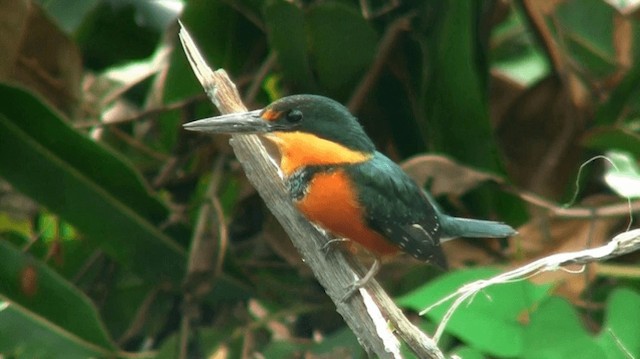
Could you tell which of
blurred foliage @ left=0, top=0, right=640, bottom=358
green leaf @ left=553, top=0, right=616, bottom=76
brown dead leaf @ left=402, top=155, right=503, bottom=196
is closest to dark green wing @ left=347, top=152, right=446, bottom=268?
blurred foliage @ left=0, top=0, right=640, bottom=358

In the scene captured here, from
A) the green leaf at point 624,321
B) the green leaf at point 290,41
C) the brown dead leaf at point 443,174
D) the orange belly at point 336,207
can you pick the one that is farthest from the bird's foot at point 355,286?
the green leaf at point 290,41

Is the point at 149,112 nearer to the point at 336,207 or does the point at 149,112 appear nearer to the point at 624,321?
the point at 336,207

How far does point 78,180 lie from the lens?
2.93 metres

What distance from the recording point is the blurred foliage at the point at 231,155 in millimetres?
2875

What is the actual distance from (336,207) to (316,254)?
8.0 inches

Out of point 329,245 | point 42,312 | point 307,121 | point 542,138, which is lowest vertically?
point 42,312

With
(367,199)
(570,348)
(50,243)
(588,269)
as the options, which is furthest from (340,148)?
(50,243)

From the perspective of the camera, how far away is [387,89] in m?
3.16

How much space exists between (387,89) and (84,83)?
0.97 metres

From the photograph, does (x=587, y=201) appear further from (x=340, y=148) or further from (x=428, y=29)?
(x=340, y=148)

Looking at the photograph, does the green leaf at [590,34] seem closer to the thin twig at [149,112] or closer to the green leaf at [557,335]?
the green leaf at [557,335]

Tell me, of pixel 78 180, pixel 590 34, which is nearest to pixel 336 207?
pixel 78 180

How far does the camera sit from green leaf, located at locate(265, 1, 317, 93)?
2869 mm

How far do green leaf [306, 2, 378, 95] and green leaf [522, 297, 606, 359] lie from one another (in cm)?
88
